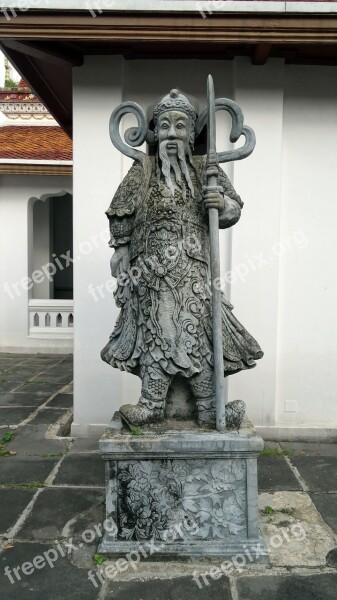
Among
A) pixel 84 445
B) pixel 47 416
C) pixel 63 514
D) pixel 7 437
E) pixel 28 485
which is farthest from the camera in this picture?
pixel 47 416

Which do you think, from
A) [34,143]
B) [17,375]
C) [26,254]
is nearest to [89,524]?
[17,375]

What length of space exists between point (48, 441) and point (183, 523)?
224 centimetres

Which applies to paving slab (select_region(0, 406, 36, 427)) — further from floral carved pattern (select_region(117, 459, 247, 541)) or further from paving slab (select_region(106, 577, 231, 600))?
paving slab (select_region(106, 577, 231, 600))

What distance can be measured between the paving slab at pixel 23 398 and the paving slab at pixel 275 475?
290 cm

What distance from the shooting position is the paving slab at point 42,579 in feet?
7.91

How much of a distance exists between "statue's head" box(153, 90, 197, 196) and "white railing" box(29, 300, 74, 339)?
7021 mm

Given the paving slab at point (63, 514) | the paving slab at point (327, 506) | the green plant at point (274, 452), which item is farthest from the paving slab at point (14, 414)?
the paving slab at point (327, 506)

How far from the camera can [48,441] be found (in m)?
4.55

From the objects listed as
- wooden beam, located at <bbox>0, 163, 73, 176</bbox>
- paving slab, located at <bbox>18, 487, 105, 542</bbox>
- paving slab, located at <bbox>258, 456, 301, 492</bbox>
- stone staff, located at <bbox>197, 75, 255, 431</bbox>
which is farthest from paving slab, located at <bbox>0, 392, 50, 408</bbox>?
wooden beam, located at <bbox>0, 163, 73, 176</bbox>

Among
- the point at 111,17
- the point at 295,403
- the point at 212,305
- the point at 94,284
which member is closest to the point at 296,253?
the point at 295,403

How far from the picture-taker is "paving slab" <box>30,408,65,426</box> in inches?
201

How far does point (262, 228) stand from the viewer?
179 inches

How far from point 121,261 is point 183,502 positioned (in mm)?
1396

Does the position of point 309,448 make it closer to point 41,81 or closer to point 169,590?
point 169,590
